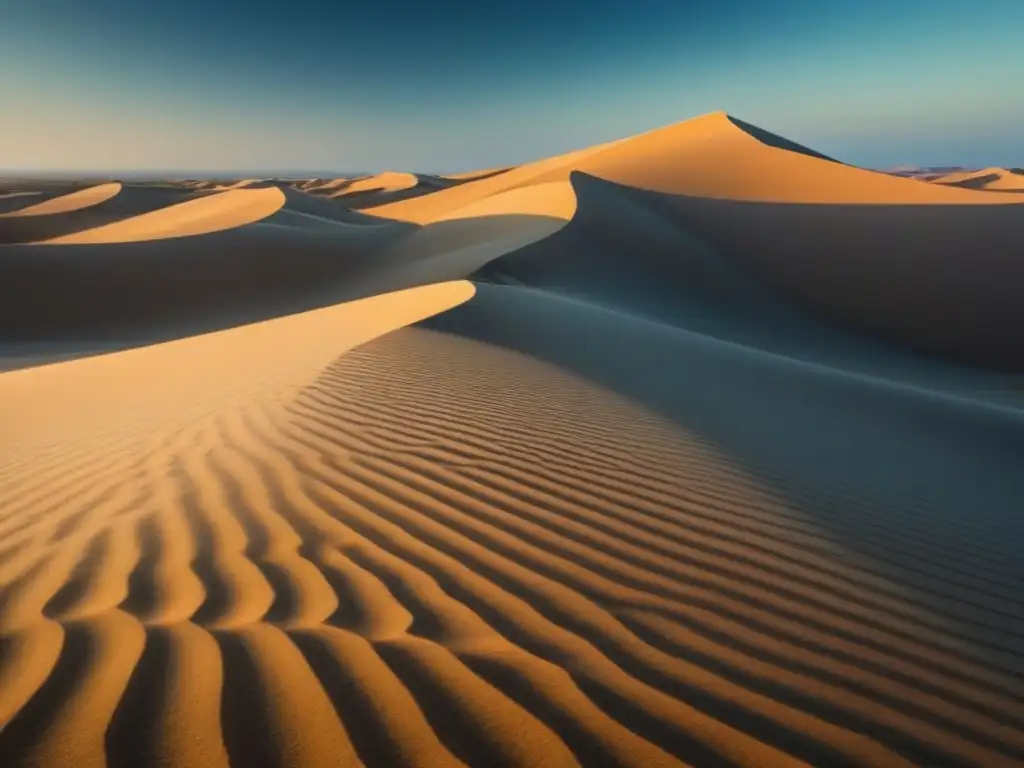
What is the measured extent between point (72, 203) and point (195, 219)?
763 inches

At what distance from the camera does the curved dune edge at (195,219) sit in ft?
74.5

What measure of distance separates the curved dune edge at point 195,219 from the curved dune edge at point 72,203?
1055 cm

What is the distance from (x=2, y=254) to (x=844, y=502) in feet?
67.8

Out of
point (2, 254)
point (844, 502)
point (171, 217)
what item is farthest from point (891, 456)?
point (171, 217)

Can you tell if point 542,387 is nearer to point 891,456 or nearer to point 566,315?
point 891,456

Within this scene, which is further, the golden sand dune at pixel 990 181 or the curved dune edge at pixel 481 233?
the golden sand dune at pixel 990 181

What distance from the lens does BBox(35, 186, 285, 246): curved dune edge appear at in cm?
2272

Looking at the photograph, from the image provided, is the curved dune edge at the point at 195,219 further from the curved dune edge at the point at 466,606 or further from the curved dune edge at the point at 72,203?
the curved dune edge at the point at 466,606

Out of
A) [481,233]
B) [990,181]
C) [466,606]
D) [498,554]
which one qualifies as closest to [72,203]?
[481,233]

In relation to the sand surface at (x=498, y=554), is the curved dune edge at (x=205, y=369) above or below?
below

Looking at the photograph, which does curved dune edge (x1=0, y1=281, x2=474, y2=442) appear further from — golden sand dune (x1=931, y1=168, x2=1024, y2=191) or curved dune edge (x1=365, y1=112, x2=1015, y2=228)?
golden sand dune (x1=931, y1=168, x2=1024, y2=191)

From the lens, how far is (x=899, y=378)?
1146 cm

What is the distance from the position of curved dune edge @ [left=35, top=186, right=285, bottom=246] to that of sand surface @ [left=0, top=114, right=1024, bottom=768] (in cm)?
1583

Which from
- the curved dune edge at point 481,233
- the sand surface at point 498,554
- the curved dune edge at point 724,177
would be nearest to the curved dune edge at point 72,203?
the curved dune edge at point 724,177
